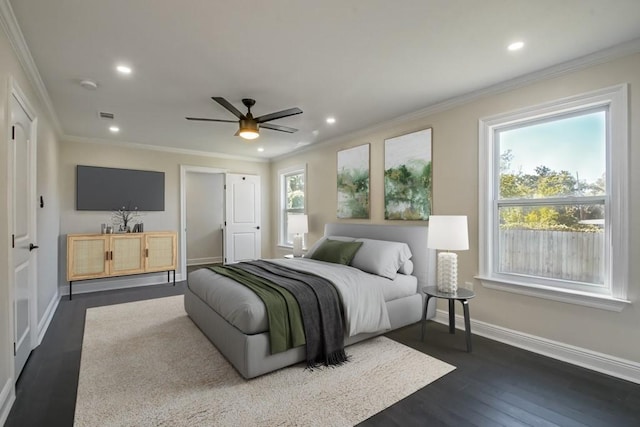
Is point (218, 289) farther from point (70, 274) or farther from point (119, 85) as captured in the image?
point (70, 274)

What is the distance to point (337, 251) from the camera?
13.1ft

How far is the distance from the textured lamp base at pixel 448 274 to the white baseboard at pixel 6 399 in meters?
3.35

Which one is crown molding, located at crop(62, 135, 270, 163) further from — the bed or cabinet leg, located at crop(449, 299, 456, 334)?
cabinet leg, located at crop(449, 299, 456, 334)

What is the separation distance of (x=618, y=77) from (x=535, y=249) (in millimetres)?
1542

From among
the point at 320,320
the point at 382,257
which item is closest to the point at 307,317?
the point at 320,320

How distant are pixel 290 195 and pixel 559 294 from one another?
194 inches

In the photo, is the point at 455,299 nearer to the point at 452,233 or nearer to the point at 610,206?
the point at 452,233

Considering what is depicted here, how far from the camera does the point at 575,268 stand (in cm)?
272

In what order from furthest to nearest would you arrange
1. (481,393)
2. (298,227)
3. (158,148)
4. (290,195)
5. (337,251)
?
1. (290,195)
2. (158,148)
3. (298,227)
4. (337,251)
5. (481,393)

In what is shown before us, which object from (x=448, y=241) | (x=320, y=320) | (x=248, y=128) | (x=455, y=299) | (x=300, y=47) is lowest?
(x=320, y=320)

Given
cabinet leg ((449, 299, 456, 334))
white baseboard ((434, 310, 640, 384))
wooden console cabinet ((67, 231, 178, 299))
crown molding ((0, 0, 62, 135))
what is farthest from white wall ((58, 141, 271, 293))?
white baseboard ((434, 310, 640, 384))

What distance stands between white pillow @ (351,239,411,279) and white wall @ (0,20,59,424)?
9.92 ft

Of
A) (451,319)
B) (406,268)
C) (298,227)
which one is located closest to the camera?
(451,319)

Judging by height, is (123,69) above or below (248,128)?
above
